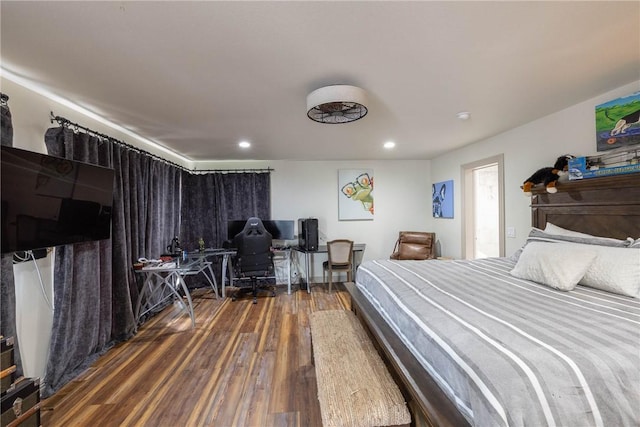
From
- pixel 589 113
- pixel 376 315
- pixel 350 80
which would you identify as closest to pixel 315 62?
pixel 350 80

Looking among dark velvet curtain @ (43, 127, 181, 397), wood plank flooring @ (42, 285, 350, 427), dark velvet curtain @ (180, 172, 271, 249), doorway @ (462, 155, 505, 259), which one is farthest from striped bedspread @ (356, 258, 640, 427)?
dark velvet curtain @ (180, 172, 271, 249)

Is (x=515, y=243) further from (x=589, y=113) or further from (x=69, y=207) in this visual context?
(x=69, y=207)

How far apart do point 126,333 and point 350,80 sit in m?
3.38

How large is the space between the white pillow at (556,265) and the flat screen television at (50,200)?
3.47 metres

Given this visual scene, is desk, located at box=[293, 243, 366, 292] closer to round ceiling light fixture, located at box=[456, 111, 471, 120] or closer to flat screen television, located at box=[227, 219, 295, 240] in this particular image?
flat screen television, located at box=[227, 219, 295, 240]

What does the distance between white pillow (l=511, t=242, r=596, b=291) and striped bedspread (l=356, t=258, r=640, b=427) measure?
92mm

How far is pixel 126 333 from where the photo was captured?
2.97 meters

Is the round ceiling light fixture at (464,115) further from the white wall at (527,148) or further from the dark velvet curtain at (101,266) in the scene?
the dark velvet curtain at (101,266)

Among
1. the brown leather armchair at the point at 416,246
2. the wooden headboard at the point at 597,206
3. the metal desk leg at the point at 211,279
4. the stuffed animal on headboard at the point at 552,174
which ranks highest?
the stuffed animal on headboard at the point at 552,174

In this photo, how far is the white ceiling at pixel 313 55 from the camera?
132 cm

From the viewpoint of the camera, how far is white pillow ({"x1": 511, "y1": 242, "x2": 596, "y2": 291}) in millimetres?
1838

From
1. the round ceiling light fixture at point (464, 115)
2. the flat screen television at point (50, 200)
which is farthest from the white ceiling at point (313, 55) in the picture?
the flat screen television at point (50, 200)

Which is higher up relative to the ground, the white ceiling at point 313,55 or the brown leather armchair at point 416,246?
the white ceiling at point 313,55

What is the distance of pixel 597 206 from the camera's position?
231 cm
